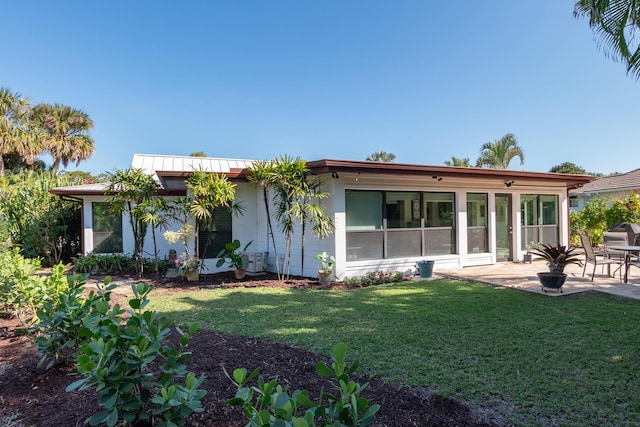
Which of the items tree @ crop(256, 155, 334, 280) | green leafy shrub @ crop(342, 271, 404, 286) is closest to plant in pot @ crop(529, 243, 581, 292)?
green leafy shrub @ crop(342, 271, 404, 286)

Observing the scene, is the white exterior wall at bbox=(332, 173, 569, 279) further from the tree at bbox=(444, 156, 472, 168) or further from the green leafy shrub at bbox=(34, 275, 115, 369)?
the tree at bbox=(444, 156, 472, 168)

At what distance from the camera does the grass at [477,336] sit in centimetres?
294

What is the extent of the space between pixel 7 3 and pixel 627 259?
15.9 metres

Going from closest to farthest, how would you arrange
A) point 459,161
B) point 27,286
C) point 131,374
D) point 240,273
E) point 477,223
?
1. point 131,374
2. point 27,286
3. point 240,273
4. point 477,223
5. point 459,161

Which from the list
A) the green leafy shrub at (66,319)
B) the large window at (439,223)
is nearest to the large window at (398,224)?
the large window at (439,223)

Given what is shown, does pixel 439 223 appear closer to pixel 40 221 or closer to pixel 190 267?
pixel 190 267

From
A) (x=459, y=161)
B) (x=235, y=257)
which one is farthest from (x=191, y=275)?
(x=459, y=161)

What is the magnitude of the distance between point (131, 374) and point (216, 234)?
8199 mm

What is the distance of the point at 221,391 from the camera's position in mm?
2863

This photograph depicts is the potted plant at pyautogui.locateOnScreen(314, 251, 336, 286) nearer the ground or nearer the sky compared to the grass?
nearer the sky

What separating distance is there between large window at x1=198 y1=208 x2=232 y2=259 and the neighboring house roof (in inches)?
784

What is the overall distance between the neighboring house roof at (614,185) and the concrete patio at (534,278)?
44.0ft

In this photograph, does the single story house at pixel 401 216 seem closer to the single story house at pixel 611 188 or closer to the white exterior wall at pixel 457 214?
the white exterior wall at pixel 457 214

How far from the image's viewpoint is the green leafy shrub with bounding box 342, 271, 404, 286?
825 centimetres
